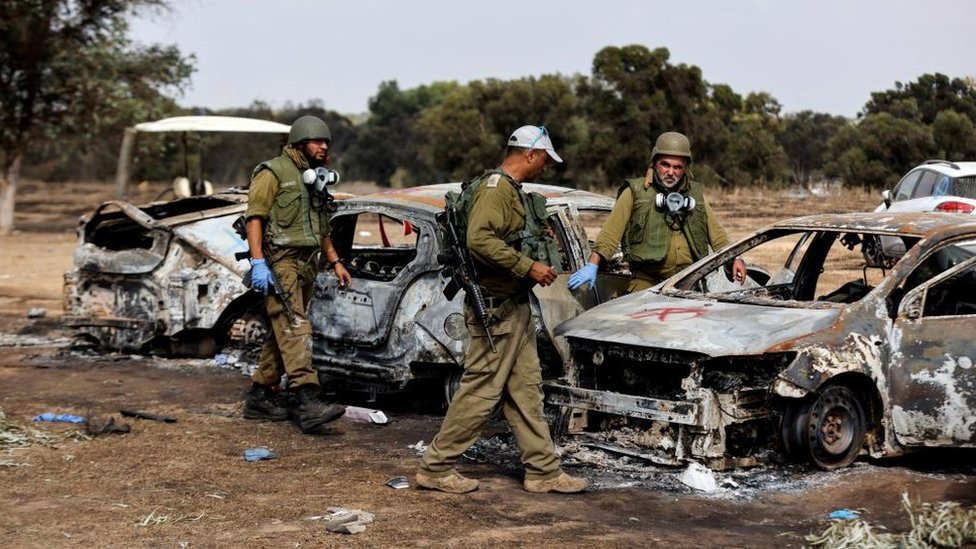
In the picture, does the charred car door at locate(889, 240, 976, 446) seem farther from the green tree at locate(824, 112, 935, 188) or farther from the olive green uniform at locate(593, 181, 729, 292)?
the green tree at locate(824, 112, 935, 188)

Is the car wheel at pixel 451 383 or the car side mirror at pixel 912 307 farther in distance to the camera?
the car wheel at pixel 451 383

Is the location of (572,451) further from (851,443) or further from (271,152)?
(271,152)

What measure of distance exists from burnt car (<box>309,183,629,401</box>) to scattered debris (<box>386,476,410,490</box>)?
4.46ft

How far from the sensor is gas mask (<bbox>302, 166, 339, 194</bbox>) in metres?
8.35

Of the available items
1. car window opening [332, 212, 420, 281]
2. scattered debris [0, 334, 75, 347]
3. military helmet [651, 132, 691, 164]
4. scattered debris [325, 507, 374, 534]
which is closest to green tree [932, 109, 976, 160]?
car window opening [332, 212, 420, 281]

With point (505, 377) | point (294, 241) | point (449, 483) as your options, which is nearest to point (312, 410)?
point (294, 241)

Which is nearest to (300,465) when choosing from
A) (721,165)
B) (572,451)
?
(572,451)

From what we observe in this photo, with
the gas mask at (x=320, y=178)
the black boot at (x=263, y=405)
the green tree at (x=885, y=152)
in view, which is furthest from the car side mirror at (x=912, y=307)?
the green tree at (x=885, y=152)

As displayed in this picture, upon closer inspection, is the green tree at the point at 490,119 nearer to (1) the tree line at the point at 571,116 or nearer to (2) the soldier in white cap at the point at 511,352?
(1) the tree line at the point at 571,116

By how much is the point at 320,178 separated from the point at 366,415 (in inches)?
63.5

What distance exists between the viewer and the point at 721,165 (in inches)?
1217

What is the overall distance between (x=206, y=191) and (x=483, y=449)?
1009cm

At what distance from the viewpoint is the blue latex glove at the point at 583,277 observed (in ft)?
25.4

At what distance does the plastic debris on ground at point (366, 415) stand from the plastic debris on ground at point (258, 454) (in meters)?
1.02
